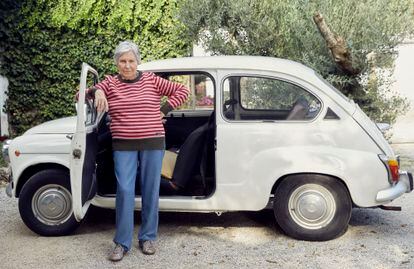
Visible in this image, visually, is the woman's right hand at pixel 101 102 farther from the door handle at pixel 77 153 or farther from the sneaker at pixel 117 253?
the sneaker at pixel 117 253

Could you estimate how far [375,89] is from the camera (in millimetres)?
8727

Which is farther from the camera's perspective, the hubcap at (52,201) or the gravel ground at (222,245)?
the hubcap at (52,201)

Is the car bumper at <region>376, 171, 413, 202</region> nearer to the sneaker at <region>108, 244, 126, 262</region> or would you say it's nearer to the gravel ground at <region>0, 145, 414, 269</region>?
the gravel ground at <region>0, 145, 414, 269</region>

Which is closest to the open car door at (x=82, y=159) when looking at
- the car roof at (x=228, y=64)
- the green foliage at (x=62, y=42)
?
the car roof at (x=228, y=64)

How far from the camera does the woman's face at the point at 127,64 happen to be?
4.55 meters

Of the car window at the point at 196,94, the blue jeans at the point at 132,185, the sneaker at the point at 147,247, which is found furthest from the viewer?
the car window at the point at 196,94

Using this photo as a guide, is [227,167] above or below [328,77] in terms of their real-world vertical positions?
below

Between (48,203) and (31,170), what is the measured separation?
0.41 meters

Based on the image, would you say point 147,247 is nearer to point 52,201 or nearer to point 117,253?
point 117,253

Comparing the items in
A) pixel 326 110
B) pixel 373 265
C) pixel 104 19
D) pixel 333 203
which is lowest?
pixel 373 265

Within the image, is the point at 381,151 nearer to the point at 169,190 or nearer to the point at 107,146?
the point at 169,190

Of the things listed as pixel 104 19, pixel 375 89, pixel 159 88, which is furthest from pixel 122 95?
pixel 104 19

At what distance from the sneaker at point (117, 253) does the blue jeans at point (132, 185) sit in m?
0.04

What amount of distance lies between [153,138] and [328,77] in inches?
178
